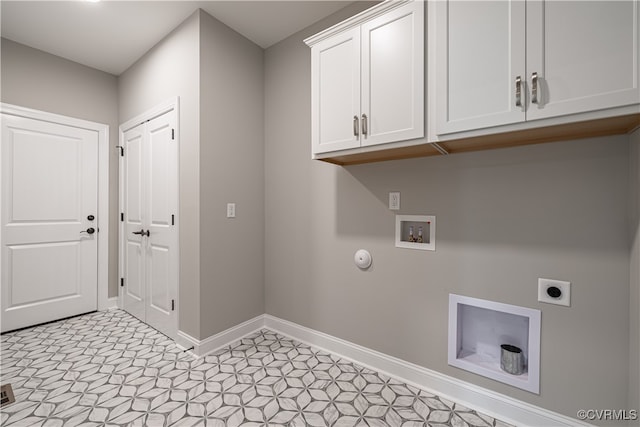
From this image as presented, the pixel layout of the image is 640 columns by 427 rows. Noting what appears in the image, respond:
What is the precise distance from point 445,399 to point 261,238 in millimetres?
1899

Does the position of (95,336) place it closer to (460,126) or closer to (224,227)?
(224,227)

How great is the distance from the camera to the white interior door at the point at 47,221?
2.64m

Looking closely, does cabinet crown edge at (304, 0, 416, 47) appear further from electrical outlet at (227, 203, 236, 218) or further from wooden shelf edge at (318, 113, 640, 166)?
electrical outlet at (227, 203, 236, 218)

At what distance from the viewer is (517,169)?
1.52 meters

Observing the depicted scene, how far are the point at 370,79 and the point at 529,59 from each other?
0.77 meters

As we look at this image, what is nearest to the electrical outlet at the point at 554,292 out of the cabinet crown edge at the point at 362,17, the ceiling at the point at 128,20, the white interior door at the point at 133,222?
the cabinet crown edge at the point at 362,17

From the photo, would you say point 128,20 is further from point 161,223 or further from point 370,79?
point 370,79

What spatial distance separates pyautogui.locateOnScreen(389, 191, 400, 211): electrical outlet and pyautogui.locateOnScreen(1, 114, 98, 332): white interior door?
3.23 m

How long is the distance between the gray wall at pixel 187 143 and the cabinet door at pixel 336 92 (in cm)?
99

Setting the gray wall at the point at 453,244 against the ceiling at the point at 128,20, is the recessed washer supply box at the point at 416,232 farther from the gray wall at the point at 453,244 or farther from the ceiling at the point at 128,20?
the ceiling at the point at 128,20

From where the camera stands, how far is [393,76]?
1.57 metres

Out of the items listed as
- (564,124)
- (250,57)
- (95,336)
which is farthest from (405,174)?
(95,336)

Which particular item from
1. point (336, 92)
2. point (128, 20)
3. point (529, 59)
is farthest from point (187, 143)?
point (529, 59)

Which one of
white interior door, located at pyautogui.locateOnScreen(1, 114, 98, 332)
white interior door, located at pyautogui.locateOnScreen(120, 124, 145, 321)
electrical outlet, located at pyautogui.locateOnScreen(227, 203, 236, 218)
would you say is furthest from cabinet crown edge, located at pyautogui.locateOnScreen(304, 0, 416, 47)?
white interior door, located at pyautogui.locateOnScreen(1, 114, 98, 332)
